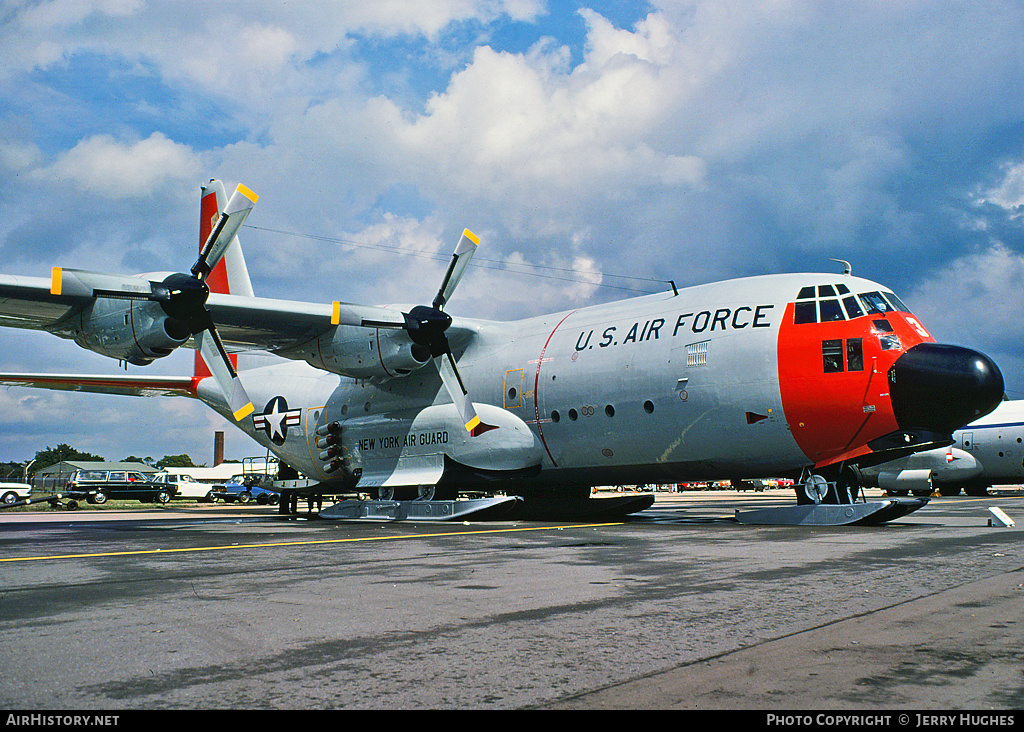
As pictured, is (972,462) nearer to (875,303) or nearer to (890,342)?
(875,303)

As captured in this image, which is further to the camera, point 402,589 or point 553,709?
point 402,589

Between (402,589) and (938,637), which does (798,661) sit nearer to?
(938,637)

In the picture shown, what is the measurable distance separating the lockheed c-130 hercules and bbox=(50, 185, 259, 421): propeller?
4cm

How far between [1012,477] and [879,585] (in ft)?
123

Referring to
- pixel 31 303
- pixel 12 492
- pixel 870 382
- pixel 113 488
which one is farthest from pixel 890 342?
pixel 12 492

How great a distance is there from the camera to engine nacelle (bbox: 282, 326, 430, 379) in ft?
59.8

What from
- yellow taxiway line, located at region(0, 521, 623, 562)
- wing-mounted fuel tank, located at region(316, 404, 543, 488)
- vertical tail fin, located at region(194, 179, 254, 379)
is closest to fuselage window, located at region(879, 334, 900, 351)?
yellow taxiway line, located at region(0, 521, 623, 562)

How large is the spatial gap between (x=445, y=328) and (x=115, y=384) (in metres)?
10.0

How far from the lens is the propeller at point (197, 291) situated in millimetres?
15008

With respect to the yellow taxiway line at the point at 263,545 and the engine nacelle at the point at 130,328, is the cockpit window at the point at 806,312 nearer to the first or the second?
the yellow taxiway line at the point at 263,545

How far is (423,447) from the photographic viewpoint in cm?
1877

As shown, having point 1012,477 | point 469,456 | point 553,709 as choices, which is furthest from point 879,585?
point 1012,477

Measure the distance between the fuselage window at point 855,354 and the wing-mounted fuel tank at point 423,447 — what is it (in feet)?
21.9

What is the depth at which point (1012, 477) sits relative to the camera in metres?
37.8
